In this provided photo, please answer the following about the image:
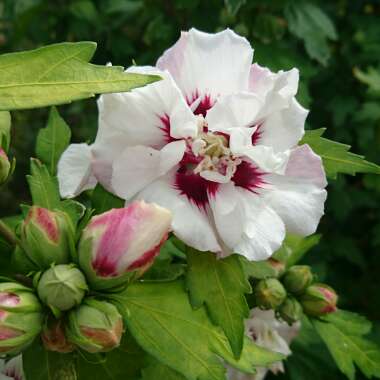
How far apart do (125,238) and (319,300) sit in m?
0.50

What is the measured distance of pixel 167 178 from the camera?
0.86m

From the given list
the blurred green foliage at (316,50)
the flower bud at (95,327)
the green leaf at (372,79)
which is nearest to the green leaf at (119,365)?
the flower bud at (95,327)

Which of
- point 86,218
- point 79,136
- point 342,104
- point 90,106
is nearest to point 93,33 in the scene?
point 90,106

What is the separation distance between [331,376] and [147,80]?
49.0 inches

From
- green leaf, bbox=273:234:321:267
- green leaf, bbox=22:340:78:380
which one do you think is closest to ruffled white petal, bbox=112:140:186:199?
green leaf, bbox=22:340:78:380

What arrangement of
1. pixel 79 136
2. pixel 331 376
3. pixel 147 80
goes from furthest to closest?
pixel 79 136, pixel 331 376, pixel 147 80

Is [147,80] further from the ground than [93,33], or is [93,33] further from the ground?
[147,80]

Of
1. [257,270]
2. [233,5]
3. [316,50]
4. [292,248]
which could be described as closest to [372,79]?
[316,50]

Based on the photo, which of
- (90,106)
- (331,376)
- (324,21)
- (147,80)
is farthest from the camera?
(90,106)

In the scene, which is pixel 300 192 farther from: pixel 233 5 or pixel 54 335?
pixel 233 5

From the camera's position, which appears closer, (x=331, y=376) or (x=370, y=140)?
(x=331, y=376)

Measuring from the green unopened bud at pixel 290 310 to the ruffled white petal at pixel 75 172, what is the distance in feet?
1.32

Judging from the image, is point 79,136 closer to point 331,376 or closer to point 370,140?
point 370,140

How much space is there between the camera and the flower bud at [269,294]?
3.63 feet
